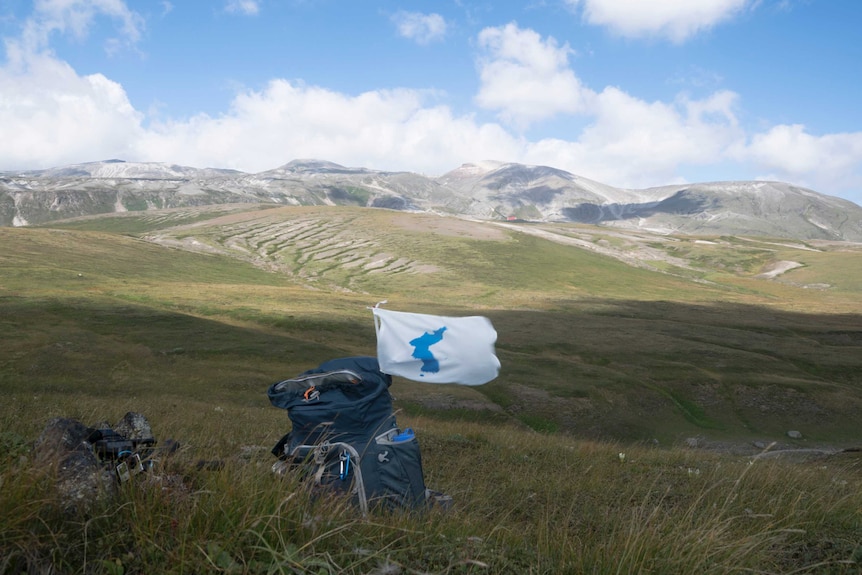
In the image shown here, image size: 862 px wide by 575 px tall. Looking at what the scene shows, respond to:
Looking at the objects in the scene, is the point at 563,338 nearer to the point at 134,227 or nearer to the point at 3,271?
the point at 3,271

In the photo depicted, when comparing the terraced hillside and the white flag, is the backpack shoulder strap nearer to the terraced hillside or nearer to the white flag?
the white flag

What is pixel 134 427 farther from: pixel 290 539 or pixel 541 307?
pixel 541 307

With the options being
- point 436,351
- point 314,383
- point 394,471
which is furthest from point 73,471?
point 436,351

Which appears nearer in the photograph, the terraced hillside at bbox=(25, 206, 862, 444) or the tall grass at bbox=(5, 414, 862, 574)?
the tall grass at bbox=(5, 414, 862, 574)

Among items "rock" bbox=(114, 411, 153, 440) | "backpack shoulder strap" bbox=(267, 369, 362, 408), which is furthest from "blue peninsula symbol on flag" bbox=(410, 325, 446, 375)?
"rock" bbox=(114, 411, 153, 440)

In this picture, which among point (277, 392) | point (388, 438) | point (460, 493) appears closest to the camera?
point (388, 438)

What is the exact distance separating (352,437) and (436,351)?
181 cm

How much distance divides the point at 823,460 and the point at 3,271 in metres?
97.3

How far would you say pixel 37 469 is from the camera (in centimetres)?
440

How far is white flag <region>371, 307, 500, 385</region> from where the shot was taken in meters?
7.73

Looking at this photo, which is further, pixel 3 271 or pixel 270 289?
pixel 270 289

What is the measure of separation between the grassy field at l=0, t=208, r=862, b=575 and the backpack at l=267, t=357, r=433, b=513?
0.72m

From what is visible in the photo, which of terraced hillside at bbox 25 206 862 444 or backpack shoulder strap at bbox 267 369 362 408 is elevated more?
backpack shoulder strap at bbox 267 369 362 408

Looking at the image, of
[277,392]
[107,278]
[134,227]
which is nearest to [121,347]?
[277,392]
